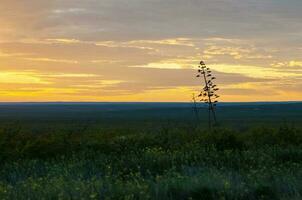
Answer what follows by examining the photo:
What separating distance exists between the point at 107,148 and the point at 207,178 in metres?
6.30

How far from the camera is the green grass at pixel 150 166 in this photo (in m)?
9.56

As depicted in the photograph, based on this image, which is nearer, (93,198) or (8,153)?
(93,198)

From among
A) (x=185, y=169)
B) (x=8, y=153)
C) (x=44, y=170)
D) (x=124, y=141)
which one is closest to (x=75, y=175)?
(x=44, y=170)

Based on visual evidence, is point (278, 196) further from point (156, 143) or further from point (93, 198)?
point (156, 143)

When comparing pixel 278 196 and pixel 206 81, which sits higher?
pixel 206 81

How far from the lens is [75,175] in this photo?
11523 mm

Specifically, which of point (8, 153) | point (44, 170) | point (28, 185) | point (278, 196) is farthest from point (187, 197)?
point (8, 153)

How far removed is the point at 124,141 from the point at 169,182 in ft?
22.4

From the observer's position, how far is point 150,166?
12750mm

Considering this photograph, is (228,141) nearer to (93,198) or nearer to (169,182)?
(169,182)

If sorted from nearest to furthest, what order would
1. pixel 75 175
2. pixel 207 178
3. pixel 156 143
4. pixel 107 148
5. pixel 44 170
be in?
pixel 207 178 < pixel 75 175 < pixel 44 170 < pixel 107 148 < pixel 156 143

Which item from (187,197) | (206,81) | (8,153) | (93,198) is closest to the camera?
(93,198)

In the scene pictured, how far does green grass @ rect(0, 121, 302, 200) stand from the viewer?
9.56 meters

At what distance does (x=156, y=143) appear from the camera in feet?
57.3
